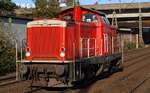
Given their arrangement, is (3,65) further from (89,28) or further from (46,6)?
(46,6)

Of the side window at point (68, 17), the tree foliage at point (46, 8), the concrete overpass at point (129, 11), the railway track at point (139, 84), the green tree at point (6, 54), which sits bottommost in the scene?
the railway track at point (139, 84)

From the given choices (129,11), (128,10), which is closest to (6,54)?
(128,10)

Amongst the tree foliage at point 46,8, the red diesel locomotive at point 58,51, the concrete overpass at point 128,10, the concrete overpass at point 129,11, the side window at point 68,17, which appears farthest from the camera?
the concrete overpass at point 128,10

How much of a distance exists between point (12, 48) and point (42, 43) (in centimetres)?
1155

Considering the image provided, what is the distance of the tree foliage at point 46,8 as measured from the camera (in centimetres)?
4091

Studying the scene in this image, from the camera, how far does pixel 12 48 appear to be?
26422 millimetres

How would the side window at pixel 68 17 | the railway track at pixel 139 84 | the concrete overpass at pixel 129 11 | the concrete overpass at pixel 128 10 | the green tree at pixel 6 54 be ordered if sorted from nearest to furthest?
the railway track at pixel 139 84 → the side window at pixel 68 17 → the green tree at pixel 6 54 → the concrete overpass at pixel 129 11 → the concrete overpass at pixel 128 10

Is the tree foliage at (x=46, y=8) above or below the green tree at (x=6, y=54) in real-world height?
above

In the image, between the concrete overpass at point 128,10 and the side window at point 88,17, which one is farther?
the concrete overpass at point 128,10

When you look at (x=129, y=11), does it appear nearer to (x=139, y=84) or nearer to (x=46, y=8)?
(x=46, y=8)

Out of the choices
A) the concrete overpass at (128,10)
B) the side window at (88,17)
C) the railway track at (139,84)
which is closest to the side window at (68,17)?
the side window at (88,17)

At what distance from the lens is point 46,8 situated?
4131 cm

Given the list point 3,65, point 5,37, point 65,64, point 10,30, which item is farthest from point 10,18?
point 65,64

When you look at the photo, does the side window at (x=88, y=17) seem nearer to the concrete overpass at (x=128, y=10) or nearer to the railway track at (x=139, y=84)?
the railway track at (x=139, y=84)
